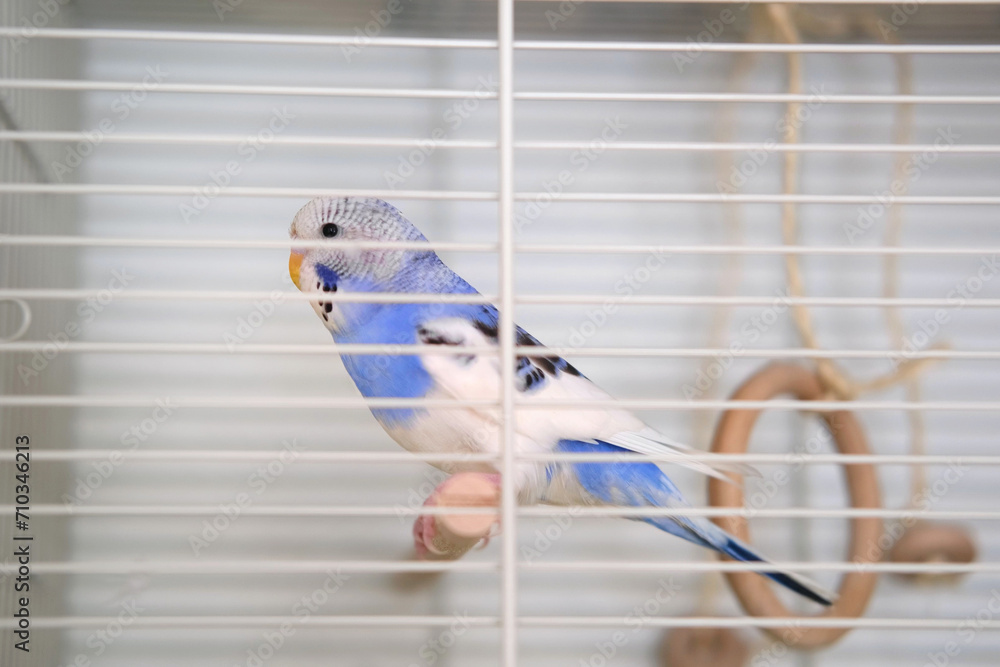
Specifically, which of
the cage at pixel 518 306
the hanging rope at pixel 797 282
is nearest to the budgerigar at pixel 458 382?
the cage at pixel 518 306

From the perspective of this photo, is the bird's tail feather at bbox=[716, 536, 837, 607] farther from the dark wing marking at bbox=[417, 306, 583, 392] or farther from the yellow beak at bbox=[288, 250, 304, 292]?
the yellow beak at bbox=[288, 250, 304, 292]

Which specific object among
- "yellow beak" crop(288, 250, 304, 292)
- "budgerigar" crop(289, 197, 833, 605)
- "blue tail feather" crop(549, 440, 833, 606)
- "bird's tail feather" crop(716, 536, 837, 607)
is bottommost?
"bird's tail feather" crop(716, 536, 837, 607)

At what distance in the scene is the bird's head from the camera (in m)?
0.91

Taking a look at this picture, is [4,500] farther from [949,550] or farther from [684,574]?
[949,550]

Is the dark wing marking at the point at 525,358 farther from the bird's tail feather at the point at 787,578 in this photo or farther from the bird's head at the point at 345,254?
the bird's tail feather at the point at 787,578

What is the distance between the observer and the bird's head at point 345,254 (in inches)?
36.0


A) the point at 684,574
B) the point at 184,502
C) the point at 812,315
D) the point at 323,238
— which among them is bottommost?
the point at 684,574

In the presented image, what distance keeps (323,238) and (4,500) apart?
0.53 m

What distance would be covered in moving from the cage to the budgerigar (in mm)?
148

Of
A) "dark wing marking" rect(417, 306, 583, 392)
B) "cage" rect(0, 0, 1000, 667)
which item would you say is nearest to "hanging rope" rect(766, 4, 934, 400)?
"cage" rect(0, 0, 1000, 667)

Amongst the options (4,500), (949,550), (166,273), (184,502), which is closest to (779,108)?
(949,550)

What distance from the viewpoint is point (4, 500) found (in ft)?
3.09

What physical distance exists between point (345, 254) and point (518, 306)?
0.31 metres

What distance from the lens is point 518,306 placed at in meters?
1.11
